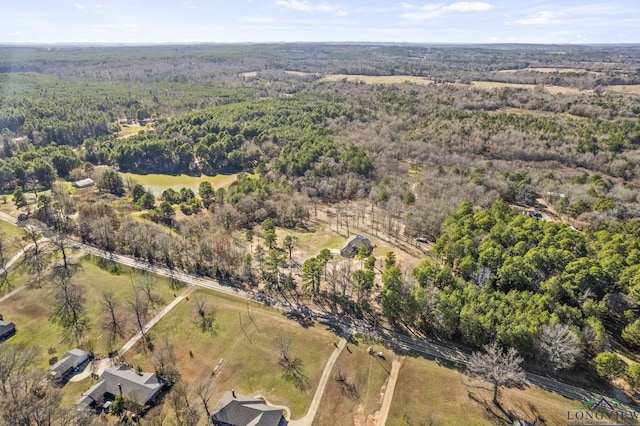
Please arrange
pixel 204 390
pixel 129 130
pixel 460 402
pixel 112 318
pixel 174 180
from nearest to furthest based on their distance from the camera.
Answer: pixel 460 402 < pixel 204 390 < pixel 112 318 < pixel 174 180 < pixel 129 130

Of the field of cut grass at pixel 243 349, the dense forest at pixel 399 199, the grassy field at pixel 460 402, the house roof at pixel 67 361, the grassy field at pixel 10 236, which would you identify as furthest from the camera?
the grassy field at pixel 10 236

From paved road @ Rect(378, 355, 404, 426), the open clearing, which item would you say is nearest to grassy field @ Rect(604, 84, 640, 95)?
paved road @ Rect(378, 355, 404, 426)

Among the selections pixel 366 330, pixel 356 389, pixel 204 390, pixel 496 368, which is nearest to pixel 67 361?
pixel 204 390

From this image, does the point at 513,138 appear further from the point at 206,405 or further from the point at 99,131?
the point at 99,131

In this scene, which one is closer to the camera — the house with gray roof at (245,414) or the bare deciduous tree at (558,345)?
the house with gray roof at (245,414)

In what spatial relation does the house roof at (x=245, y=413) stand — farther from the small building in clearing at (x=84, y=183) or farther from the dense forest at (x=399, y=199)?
the small building in clearing at (x=84, y=183)

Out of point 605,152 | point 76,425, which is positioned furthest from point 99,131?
point 605,152

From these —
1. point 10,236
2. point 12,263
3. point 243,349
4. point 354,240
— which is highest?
point 354,240

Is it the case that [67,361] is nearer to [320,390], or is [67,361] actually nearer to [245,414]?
[245,414]

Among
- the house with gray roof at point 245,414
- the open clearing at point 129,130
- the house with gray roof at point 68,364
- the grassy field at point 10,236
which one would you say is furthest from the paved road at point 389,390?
the open clearing at point 129,130
